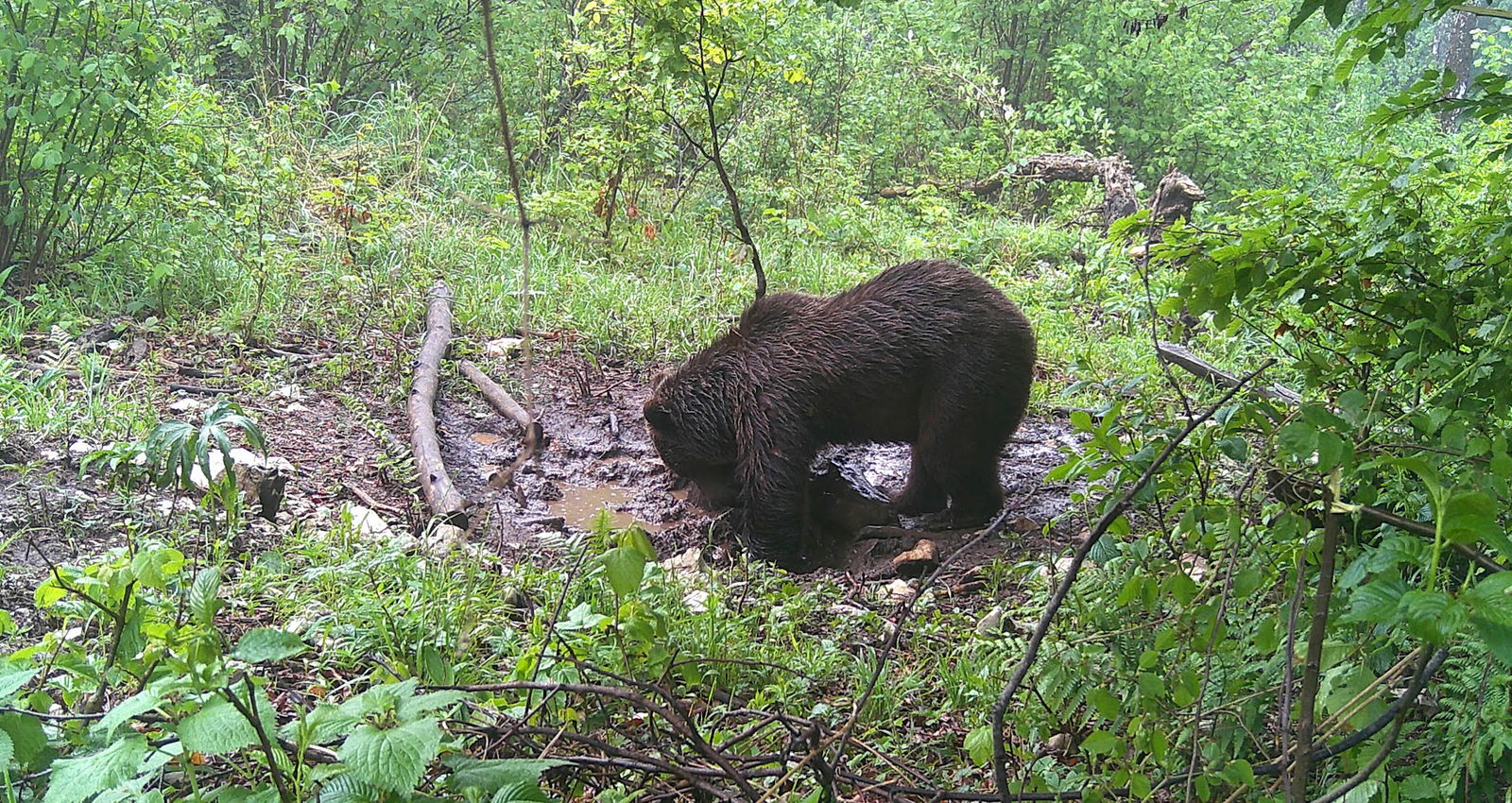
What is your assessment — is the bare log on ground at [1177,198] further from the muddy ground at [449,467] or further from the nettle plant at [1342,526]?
the nettle plant at [1342,526]

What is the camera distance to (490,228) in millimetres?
8531

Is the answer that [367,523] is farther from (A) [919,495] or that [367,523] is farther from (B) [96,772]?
(B) [96,772]

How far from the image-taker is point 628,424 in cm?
625

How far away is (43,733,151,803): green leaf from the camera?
1.55 metres

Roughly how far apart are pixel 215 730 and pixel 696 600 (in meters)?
2.54

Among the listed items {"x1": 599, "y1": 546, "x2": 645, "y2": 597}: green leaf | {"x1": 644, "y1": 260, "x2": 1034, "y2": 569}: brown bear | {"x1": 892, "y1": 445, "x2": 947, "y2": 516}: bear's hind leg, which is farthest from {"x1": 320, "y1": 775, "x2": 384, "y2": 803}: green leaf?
{"x1": 892, "y1": 445, "x2": 947, "y2": 516}: bear's hind leg

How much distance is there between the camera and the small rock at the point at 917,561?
455cm

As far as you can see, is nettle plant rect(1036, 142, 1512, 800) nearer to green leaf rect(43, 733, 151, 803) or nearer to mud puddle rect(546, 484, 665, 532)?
green leaf rect(43, 733, 151, 803)

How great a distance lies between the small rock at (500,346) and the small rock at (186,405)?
1826 millimetres

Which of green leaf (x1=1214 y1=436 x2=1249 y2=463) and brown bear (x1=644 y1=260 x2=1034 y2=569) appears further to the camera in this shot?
brown bear (x1=644 y1=260 x2=1034 y2=569)

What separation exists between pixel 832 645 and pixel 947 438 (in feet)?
5.42

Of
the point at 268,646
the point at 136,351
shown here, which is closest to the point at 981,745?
the point at 268,646

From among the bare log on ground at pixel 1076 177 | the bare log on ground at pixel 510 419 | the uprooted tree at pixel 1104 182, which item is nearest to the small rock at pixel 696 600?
the bare log on ground at pixel 510 419

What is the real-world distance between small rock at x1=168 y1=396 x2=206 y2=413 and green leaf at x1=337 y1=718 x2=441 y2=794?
4.00 meters
